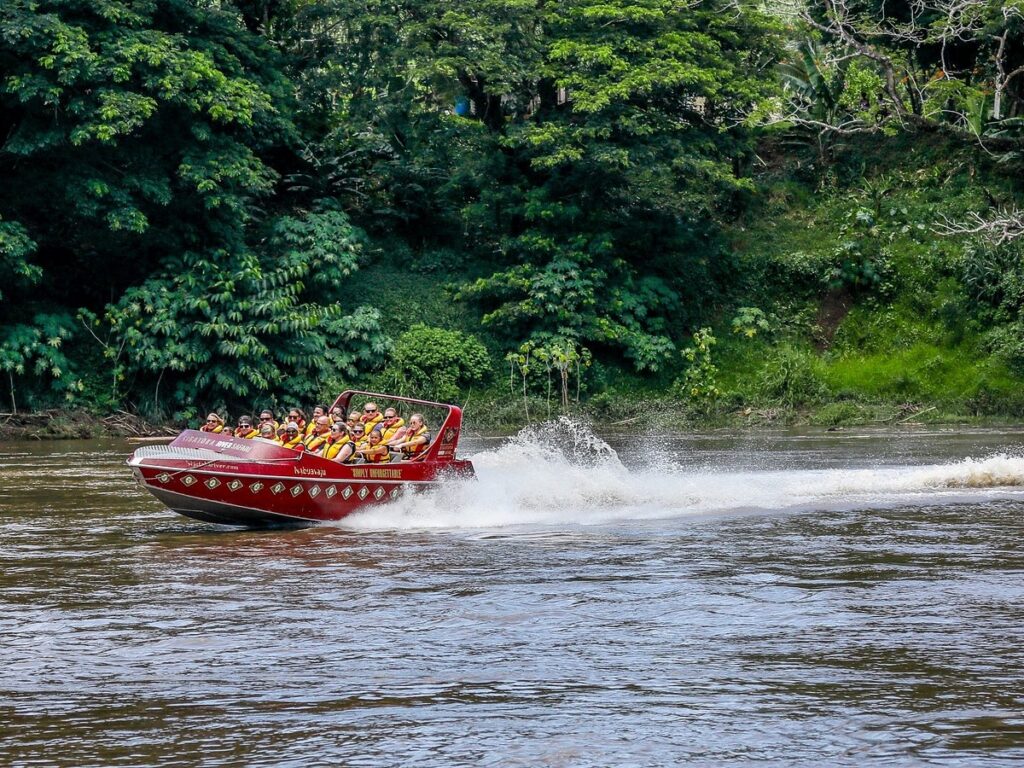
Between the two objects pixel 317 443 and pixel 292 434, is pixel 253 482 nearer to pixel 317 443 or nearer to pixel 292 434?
pixel 317 443

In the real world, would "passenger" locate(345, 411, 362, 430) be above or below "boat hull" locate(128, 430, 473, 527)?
above

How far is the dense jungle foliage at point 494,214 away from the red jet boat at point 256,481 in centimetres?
1429

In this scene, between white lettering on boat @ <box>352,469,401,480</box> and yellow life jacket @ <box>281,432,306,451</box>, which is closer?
yellow life jacket @ <box>281,432,306,451</box>

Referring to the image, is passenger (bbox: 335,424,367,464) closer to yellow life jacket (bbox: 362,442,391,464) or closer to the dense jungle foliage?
yellow life jacket (bbox: 362,442,391,464)

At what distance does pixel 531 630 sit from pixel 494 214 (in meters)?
26.4

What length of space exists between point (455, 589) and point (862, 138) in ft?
106

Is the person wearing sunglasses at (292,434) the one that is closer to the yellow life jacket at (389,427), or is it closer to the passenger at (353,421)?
the passenger at (353,421)

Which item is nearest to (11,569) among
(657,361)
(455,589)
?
(455,589)

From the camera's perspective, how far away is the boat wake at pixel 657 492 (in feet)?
60.3

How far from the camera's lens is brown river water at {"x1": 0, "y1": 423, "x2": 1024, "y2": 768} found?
8.26 m

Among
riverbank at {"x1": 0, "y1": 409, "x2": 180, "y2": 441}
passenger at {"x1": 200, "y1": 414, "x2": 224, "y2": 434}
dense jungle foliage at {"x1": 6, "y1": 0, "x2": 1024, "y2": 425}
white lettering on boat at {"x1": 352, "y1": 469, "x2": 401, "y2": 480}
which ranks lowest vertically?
white lettering on boat at {"x1": 352, "y1": 469, "x2": 401, "y2": 480}

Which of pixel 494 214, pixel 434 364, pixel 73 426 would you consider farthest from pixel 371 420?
pixel 494 214

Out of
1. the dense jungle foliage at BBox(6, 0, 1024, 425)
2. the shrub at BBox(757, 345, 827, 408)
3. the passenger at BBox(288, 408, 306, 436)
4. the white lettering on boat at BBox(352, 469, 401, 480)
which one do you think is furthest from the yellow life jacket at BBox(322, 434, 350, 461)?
the shrub at BBox(757, 345, 827, 408)

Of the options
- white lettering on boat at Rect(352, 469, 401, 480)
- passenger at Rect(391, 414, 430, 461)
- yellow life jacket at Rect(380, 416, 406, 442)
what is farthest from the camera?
yellow life jacket at Rect(380, 416, 406, 442)
